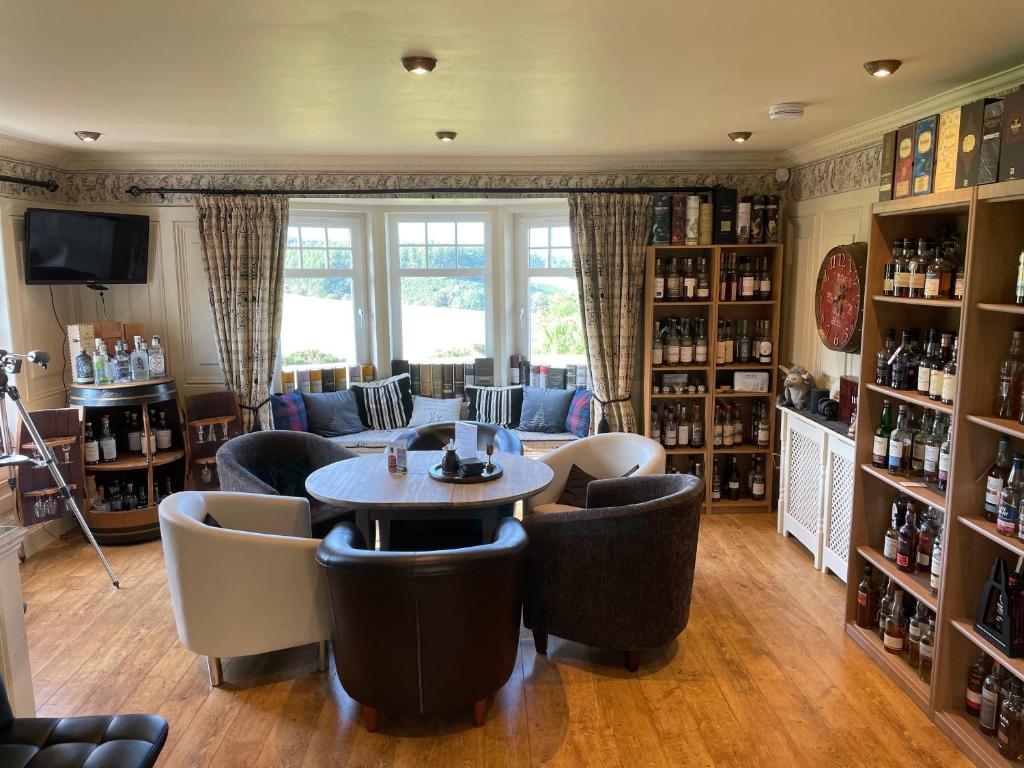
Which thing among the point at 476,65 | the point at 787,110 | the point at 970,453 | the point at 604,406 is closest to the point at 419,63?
the point at 476,65

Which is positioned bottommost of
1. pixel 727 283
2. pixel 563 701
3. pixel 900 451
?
pixel 563 701

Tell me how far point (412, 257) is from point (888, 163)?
341 centimetres

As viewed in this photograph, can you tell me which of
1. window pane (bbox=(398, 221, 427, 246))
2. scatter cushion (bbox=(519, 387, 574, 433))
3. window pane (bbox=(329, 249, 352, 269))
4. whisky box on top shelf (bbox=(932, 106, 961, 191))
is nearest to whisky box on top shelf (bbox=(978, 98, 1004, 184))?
whisky box on top shelf (bbox=(932, 106, 961, 191))

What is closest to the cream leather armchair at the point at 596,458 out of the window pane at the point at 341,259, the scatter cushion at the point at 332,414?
the scatter cushion at the point at 332,414

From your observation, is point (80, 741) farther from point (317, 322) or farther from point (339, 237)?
point (339, 237)

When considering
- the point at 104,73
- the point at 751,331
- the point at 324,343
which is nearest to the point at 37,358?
the point at 104,73

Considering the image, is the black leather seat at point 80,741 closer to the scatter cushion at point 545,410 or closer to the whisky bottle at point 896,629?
the whisky bottle at point 896,629

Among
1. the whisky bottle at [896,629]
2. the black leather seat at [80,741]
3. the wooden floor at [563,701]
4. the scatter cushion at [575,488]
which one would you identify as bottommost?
the wooden floor at [563,701]

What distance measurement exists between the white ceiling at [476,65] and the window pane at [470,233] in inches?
52.5

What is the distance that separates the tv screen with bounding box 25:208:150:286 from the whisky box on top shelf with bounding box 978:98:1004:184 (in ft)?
15.6

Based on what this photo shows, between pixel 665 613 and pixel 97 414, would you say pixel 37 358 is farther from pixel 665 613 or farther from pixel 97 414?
pixel 665 613

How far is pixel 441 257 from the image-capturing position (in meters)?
5.49

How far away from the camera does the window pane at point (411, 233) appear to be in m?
5.41

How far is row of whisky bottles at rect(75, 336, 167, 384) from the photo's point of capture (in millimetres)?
4461
